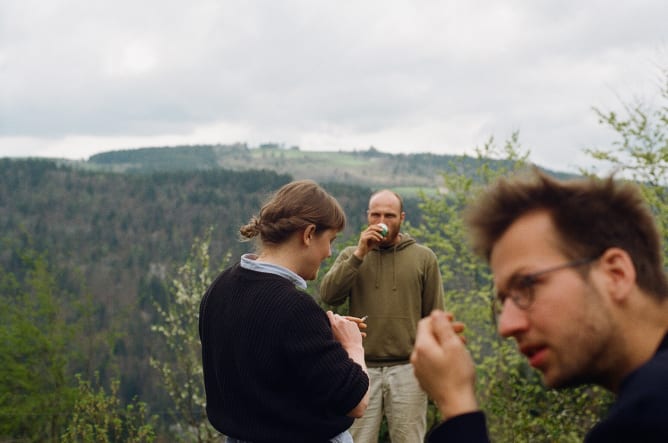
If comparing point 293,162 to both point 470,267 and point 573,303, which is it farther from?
point 573,303

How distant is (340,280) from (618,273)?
3317mm

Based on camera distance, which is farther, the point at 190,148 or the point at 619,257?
the point at 190,148

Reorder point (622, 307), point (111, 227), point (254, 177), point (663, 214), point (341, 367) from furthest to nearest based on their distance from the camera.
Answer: point (254, 177), point (111, 227), point (663, 214), point (341, 367), point (622, 307)

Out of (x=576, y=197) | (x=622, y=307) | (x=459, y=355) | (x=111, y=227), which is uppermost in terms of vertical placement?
(x=576, y=197)

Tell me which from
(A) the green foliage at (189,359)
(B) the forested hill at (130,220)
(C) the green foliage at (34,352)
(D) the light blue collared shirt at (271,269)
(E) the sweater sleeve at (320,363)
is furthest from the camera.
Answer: (B) the forested hill at (130,220)

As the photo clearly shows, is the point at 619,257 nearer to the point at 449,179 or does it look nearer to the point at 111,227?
the point at 449,179

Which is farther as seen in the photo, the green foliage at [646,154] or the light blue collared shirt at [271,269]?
the green foliage at [646,154]

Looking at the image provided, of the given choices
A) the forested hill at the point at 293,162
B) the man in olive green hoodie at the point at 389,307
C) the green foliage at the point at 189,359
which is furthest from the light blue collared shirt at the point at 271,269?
the forested hill at the point at 293,162

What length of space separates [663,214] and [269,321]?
9.87m

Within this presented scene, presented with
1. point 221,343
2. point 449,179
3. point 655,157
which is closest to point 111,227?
point 449,179

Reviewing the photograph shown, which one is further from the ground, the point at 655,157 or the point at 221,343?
the point at 655,157

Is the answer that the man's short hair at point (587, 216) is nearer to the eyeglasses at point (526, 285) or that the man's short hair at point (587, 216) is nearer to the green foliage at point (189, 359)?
the eyeglasses at point (526, 285)

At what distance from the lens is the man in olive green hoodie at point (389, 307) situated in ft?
14.9

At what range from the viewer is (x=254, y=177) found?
255ft
